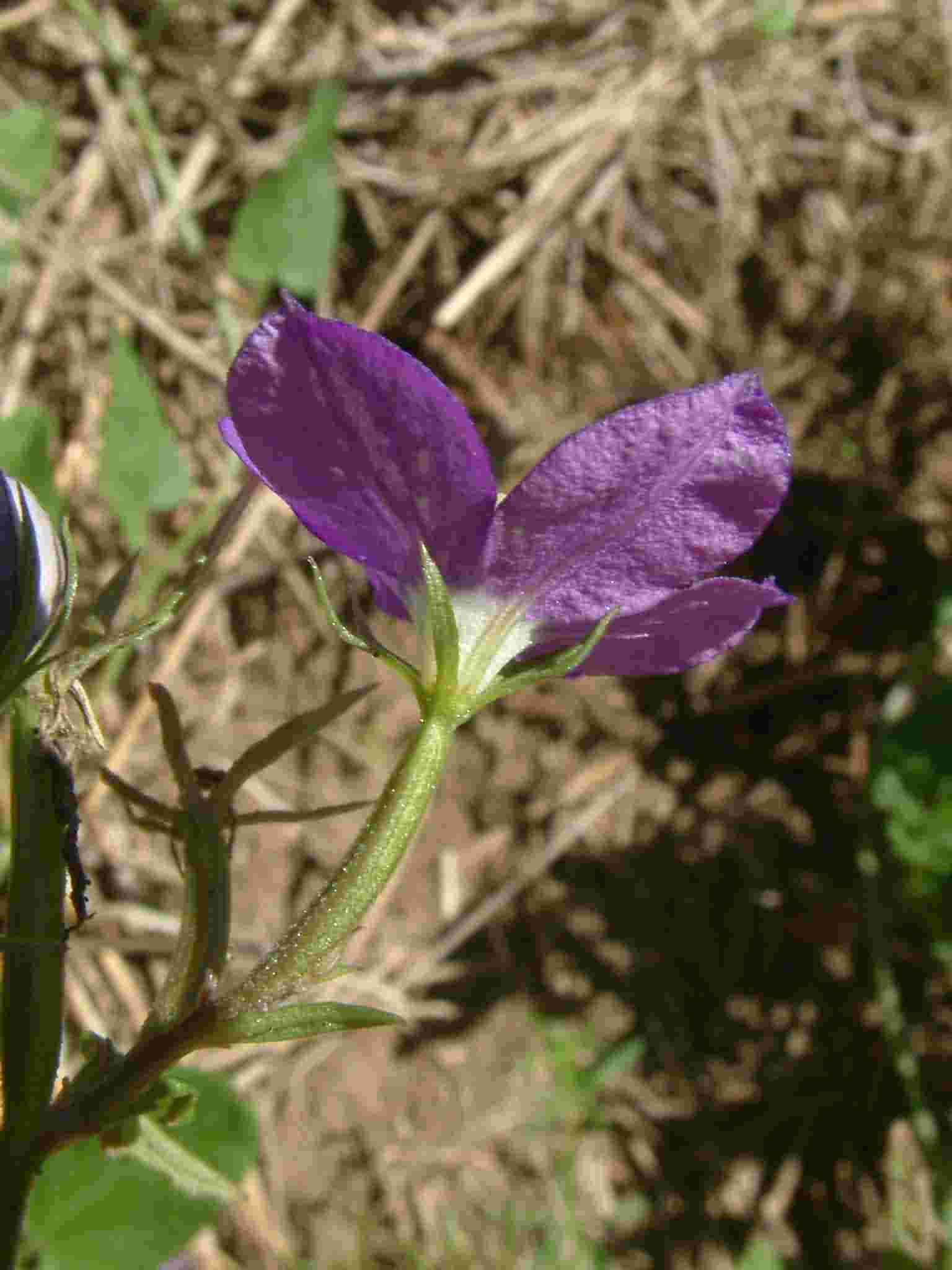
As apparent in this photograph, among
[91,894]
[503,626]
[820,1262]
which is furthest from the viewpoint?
[820,1262]

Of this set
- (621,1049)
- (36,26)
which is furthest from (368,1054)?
(36,26)

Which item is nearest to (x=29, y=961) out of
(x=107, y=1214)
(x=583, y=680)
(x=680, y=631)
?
(x=680, y=631)

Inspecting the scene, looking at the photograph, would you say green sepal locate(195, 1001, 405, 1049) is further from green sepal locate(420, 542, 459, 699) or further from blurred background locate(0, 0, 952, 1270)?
blurred background locate(0, 0, 952, 1270)

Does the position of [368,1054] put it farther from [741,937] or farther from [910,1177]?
[910,1177]

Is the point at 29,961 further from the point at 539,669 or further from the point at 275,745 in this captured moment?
the point at 539,669

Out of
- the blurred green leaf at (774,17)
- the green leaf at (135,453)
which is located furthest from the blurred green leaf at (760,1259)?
the blurred green leaf at (774,17)

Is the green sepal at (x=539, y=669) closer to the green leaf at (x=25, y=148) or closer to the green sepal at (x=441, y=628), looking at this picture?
the green sepal at (x=441, y=628)

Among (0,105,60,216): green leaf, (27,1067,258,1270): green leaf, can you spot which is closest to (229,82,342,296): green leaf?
(0,105,60,216): green leaf
